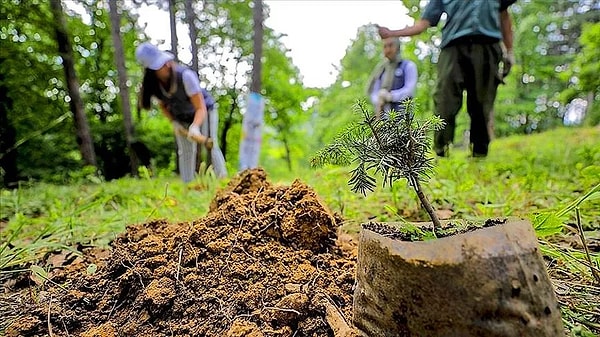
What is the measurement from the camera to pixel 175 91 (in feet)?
16.3

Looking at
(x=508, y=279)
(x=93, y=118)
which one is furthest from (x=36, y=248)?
(x=93, y=118)

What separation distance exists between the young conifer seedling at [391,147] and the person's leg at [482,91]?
10.8ft

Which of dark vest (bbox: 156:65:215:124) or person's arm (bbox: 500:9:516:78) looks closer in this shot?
person's arm (bbox: 500:9:516:78)

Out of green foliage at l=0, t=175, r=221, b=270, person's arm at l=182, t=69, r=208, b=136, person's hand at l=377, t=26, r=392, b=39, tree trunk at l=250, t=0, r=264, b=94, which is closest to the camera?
green foliage at l=0, t=175, r=221, b=270

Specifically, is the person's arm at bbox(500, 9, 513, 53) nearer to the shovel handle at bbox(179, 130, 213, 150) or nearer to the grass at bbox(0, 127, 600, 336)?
the grass at bbox(0, 127, 600, 336)

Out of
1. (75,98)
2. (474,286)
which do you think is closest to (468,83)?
(474,286)

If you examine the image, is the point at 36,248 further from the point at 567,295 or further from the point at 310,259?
the point at 567,295

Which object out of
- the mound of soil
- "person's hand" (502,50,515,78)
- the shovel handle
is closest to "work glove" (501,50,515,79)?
"person's hand" (502,50,515,78)

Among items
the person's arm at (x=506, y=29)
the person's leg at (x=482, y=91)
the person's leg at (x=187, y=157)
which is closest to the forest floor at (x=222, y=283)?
the person's leg at (x=482, y=91)

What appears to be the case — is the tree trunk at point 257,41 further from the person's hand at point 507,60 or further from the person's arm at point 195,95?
the person's hand at point 507,60

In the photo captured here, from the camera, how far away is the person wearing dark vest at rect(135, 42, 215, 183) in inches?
181

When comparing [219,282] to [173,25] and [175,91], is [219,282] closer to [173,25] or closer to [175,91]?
[175,91]

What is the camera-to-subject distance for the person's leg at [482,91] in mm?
3746

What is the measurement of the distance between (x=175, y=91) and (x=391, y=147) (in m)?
4.56
